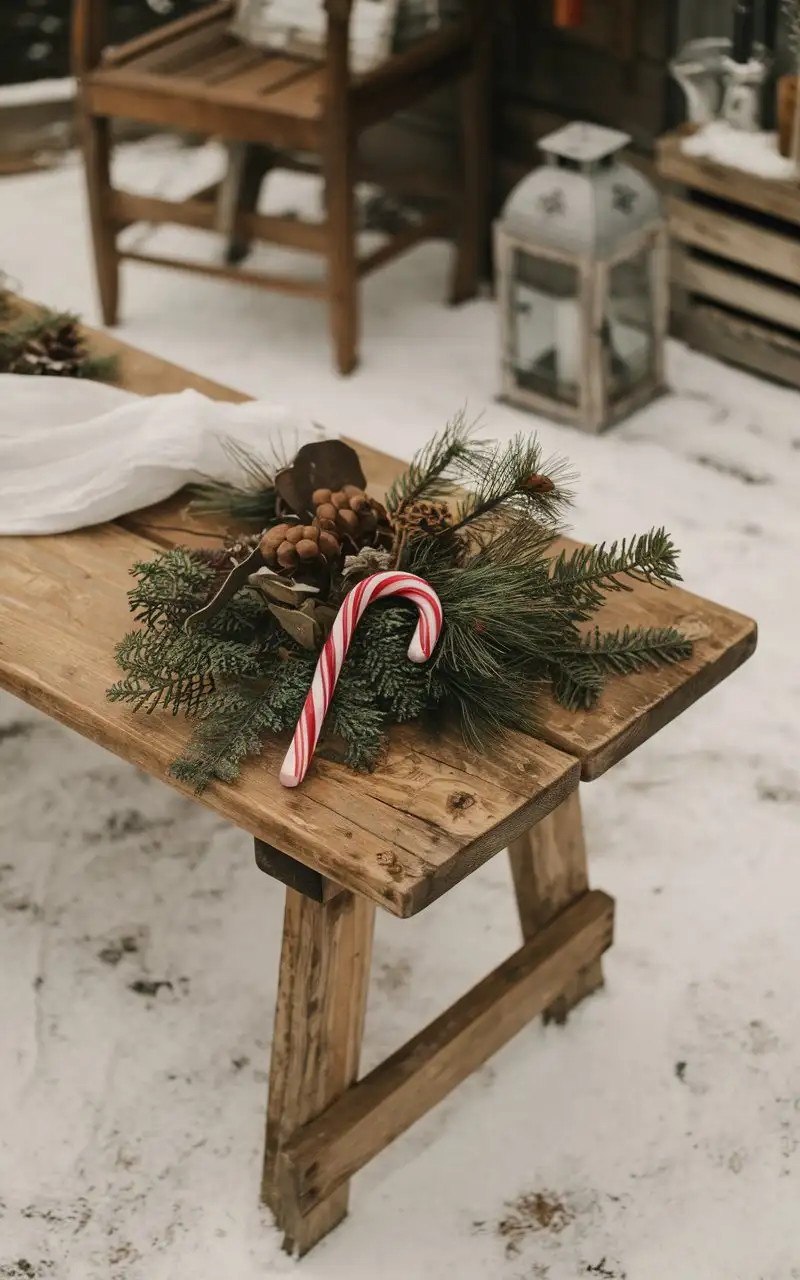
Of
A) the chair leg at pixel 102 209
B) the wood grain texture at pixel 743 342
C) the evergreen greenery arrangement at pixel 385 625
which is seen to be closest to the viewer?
the evergreen greenery arrangement at pixel 385 625

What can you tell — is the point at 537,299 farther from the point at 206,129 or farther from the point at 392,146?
the point at 392,146

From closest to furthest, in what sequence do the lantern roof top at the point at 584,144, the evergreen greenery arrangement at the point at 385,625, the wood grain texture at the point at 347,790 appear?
1. the wood grain texture at the point at 347,790
2. the evergreen greenery arrangement at the point at 385,625
3. the lantern roof top at the point at 584,144

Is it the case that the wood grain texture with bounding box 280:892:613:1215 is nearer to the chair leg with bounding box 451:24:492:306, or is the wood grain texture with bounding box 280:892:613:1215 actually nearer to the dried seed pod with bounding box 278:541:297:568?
the dried seed pod with bounding box 278:541:297:568

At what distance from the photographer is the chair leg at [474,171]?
329cm

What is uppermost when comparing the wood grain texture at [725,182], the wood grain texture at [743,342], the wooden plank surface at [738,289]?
the wood grain texture at [725,182]

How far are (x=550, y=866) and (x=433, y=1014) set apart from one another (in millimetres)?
266

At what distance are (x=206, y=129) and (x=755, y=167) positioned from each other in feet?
3.40

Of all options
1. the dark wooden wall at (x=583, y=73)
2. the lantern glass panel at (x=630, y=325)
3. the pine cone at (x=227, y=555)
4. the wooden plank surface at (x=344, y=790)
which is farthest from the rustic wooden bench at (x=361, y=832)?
the dark wooden wall at (x=583, y=73)

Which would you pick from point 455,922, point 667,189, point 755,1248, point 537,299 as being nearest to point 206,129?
point 537,299

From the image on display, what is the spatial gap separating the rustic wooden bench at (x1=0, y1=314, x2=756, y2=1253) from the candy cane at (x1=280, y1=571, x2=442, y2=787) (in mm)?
30

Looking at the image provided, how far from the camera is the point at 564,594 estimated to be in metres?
1.61

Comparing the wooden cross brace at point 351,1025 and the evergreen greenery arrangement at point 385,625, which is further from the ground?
the evergreen greenery arrangement at point 385,625

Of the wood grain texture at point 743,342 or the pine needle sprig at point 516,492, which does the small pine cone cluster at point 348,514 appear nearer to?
the pine needle sprig at point 516,492

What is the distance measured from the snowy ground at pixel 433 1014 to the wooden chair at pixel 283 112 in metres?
0.98
